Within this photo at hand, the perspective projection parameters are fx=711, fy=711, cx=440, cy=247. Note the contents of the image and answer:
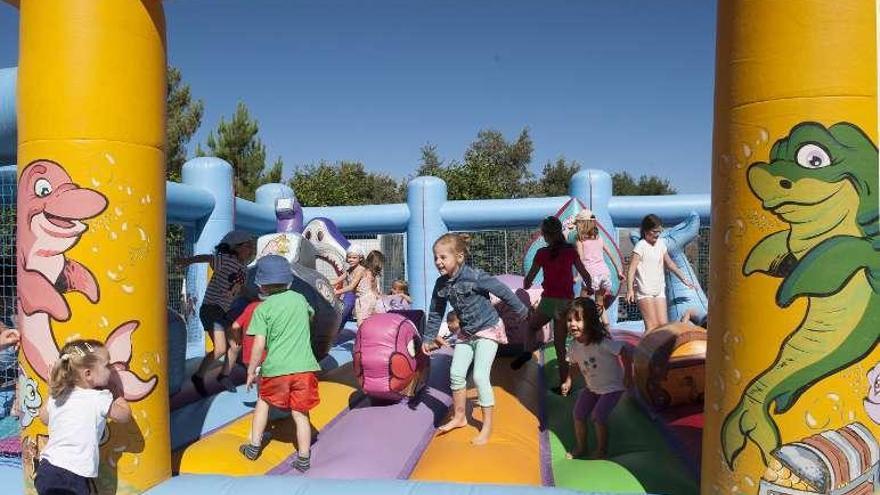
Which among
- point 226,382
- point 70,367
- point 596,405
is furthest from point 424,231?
point 70,367

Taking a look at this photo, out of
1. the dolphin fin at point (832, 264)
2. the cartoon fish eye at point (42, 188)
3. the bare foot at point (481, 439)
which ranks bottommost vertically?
the bare foot at point (481, 439)

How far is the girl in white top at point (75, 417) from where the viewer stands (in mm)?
2723

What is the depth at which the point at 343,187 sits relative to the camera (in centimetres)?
2780

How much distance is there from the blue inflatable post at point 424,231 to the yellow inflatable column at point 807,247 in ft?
21.8

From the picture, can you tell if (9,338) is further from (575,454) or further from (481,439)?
(575,454)

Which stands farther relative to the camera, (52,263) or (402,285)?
(402,285)

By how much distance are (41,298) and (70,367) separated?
1.47 ft

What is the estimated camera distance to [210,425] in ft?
13.4

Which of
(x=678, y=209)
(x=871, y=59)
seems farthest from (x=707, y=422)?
(x=678, y=209)

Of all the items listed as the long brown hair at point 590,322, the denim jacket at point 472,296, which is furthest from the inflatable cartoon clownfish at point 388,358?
the long brown hair at point 590,322

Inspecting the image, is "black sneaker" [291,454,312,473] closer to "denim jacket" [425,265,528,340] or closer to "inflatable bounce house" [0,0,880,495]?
"inflatable bounce house" [0,0,880,495]

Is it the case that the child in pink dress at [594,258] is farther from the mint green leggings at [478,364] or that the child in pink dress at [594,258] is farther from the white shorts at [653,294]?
the mint green leggings at [478,364]

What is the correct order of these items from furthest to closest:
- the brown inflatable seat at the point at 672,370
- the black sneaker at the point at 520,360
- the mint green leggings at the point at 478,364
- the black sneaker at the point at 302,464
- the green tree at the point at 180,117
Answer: the green tree at the point at 180,117, the black sneaker at the point at 520,360, the brown inflatable seat at the point at 672,370, the mint green leggings at the point at 478,364, the black sneaker at the point at 302,464

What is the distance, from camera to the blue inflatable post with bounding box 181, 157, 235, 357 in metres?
7.35
